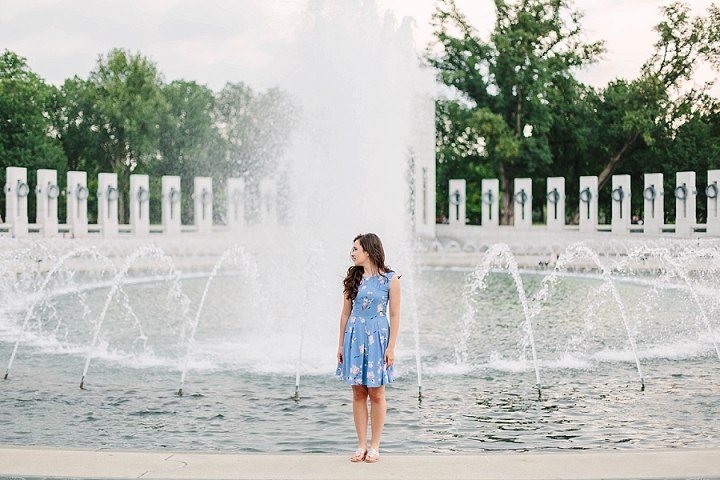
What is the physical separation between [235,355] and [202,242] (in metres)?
26.8

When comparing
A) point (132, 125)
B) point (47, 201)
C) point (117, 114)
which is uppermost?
point (117, 114)

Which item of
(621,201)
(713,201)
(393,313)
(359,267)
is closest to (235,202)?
(621,201)

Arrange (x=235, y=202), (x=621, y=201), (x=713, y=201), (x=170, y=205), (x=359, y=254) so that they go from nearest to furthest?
1. (x=359, y=254)
2. (x=713, y=201)
3. (x=621, y=201)
4. (x=170, y=205)
5. (x=235, y=202)

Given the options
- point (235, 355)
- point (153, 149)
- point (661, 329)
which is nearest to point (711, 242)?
point (661, 329)

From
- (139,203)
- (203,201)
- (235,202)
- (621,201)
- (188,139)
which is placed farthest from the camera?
(188,139)

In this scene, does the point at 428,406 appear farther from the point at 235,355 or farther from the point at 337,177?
the point at 337,177

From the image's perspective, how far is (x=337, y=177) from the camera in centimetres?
1664

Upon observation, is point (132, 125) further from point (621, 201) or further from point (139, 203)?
point (621, 201)

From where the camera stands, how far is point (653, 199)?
113 ft

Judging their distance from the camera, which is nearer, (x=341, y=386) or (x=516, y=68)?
(x=341, y=386)

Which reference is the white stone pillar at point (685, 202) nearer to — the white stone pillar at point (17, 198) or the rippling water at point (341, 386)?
the rippling water at point (341, 386)

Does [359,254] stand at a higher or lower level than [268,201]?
lower

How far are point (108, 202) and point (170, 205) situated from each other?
3.36 metres

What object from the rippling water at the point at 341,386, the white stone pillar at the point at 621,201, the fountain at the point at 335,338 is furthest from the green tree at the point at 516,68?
the rippling water at the point at 341,386
